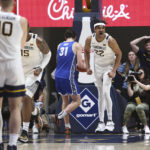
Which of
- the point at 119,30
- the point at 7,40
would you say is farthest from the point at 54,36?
the point at 7,40

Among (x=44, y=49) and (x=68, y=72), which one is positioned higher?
(x=44, y=49)

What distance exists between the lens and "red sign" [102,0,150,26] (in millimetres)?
12703

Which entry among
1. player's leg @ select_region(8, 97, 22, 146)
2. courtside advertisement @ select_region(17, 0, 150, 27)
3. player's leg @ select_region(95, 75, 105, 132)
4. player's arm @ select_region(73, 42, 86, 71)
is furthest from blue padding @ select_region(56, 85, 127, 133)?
player's leg @ select_region(8, 97, 22, 146)

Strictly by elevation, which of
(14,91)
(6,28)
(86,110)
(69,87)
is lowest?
(86,110)

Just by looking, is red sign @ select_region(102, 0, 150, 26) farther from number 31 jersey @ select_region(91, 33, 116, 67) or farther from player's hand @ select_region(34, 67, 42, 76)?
player's hand @ select_region(34, 67, 42, 76)

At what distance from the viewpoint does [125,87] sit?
11.2 meters

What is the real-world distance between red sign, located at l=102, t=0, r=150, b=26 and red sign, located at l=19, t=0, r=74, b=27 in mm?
915

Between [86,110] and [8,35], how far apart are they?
15.3ft

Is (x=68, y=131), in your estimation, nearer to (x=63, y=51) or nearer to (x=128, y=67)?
(x=63, y=51)

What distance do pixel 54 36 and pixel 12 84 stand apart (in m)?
10.4

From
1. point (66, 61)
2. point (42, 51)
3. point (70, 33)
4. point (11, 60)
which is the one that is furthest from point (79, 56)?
point (11, 60)

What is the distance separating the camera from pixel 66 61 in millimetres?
9227

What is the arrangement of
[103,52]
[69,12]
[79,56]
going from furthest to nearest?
[69,12] → [103,52] → [79,56]

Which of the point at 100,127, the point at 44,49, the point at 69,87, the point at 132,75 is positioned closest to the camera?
the point at 44,49
